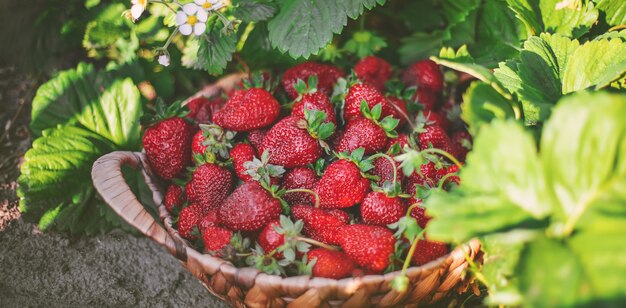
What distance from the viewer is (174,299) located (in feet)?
4.75

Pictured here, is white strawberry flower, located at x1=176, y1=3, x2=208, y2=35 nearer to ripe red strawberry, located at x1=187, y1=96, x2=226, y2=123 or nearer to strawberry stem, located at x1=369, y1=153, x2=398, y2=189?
ripe red strawberry, located at x1=187, y1=96, x2=226, y2=123

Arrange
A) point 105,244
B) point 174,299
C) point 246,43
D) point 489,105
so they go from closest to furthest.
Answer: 1. point 489,105
2. point 174,299
3. point 105,244
4. point 246,43

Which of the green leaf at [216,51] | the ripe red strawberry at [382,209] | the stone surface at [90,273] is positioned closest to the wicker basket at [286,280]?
the ripe red strawberry at [382,209]

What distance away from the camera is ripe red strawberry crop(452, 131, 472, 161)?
1.42 m

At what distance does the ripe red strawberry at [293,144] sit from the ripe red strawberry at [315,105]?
44 millimetres

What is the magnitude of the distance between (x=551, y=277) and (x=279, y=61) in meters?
1.14

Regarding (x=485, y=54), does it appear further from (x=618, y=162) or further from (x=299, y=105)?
(x=618, y=162)

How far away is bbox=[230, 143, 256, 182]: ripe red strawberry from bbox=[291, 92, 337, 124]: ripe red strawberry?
133 mm

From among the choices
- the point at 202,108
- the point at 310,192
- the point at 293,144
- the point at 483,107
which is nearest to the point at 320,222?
the point at 310,192

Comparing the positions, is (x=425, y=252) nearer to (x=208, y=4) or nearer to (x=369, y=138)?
(x=369, y=138)

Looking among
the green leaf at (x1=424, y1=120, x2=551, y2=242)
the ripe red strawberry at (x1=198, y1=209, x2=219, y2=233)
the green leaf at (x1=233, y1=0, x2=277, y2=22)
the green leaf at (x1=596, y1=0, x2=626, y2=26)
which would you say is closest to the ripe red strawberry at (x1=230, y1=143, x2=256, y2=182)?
the ripe red strawberry at (x1=198, y1=209, x2=219, y2=233)

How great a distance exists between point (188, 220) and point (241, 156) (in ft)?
0.60

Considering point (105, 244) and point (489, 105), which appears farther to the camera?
point (105, 244)

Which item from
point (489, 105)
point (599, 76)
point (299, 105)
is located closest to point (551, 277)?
point (489, 105)
